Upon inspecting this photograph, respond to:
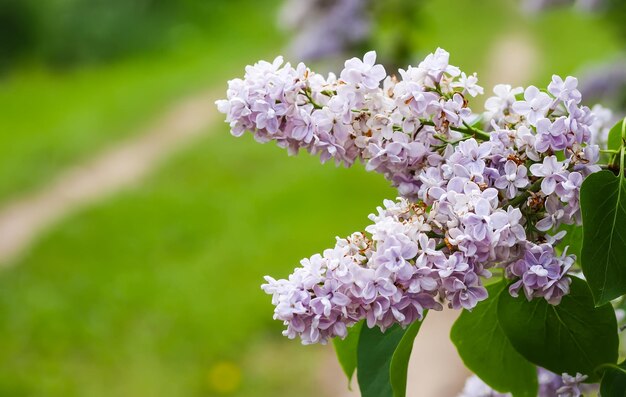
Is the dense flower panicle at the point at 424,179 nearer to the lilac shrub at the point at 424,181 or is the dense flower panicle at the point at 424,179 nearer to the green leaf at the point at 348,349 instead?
the lilac shrub at the point at 424,181

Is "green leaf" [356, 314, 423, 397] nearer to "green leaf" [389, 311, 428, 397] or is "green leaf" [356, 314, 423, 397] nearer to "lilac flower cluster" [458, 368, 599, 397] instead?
"green leaf" [389, 311, 428, 397]

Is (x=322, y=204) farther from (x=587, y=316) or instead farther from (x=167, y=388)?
(x=587, y=316)

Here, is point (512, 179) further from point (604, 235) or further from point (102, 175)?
point (102, 175)

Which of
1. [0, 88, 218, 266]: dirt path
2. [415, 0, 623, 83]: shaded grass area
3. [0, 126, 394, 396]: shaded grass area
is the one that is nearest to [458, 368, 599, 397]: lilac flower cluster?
[0, 126, 394, 396]: shaded grass area

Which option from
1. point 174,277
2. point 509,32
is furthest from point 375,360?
point 509,32

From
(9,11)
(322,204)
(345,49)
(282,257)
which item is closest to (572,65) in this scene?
(322,204)
